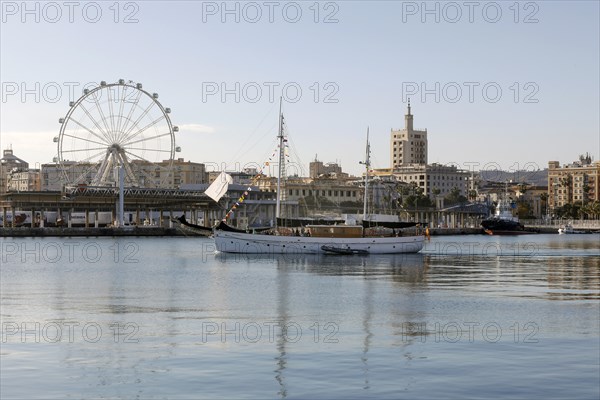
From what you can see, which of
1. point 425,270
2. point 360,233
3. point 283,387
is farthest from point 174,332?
point 360,233

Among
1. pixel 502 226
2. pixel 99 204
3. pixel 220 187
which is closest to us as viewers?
pixel 220 187

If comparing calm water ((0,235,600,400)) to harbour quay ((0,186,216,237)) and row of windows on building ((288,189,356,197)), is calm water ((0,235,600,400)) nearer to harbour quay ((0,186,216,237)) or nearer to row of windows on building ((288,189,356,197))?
harbour quay ((0,186,216,237))

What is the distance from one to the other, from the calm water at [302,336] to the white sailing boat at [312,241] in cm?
2220

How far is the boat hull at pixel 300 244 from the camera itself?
8162cm

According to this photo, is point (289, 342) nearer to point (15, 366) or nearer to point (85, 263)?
point (15, 366)

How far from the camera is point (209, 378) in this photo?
24047 millimetres

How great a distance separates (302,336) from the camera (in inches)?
1217

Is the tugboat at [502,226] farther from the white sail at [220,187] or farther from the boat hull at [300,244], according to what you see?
the boat hull at [300,244]

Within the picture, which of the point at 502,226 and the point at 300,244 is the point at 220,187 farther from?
the point at 502,226

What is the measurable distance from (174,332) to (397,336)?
7.15 m

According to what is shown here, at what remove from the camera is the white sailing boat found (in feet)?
268

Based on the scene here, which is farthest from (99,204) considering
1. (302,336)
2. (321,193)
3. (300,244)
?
(302,336)

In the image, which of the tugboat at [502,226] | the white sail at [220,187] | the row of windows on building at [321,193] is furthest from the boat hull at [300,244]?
the row of windows on building at [321,193]

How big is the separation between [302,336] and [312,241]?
50.5m
